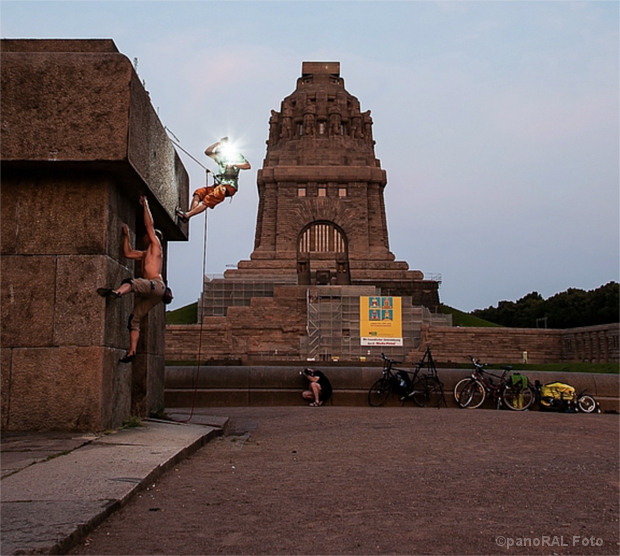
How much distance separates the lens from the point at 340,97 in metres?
57.8

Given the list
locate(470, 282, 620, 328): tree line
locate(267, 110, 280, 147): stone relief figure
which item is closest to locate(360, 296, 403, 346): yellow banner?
locate(267, 110, 280, 147): stone relief figure

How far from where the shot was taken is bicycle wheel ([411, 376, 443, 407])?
13.2 m

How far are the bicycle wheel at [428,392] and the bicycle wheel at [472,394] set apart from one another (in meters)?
0.39

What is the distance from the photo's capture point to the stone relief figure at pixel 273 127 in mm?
57912

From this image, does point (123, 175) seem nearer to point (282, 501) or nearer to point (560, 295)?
point (282, 501)

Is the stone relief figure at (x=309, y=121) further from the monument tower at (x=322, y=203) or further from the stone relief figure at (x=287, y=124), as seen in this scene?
the stone relief figure at (x=287, y=124)

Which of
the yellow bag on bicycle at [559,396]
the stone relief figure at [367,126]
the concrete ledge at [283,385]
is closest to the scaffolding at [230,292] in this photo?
the stone relief figure at [367,126]

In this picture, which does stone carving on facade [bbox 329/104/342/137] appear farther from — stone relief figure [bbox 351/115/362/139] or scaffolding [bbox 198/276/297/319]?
scaffolding [bbox 198/276/297/319]

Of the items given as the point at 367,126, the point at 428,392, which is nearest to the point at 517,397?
the point at 428,392

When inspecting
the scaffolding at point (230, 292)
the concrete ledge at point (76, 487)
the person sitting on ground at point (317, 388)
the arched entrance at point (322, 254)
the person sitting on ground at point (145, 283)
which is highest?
the arched entrance at point (322, 254)

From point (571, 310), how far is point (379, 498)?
64.7m

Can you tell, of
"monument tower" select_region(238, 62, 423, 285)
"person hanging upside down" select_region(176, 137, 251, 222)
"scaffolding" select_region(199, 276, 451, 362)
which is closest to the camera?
"person hanging upside down" select_region(176, 137, 251, 222)

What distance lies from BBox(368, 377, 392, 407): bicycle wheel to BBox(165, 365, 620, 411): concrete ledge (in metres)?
0.21

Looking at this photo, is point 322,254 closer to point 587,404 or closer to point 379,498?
point 587,404
